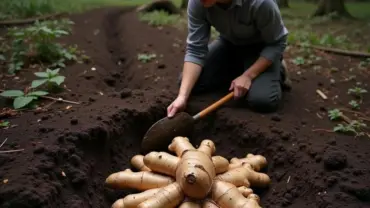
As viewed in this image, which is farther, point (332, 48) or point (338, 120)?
point (332, 48)

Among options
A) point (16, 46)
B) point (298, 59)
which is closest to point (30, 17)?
point (16, 46)

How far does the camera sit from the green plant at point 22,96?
274cm

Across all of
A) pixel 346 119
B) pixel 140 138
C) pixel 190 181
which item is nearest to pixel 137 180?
pixel 190 181

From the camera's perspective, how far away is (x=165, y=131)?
2.61 meters

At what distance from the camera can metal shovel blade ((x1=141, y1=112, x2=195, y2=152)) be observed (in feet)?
8.58

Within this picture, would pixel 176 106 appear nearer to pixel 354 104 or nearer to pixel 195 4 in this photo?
pixel 195 4

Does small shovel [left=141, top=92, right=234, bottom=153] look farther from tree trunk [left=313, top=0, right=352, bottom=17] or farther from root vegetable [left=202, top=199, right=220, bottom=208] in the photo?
tree trunk [left=313, top=0, right=352, bottom=17]

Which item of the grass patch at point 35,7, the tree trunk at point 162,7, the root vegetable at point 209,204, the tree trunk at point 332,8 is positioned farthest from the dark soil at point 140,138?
the tree trunk at point 162,7

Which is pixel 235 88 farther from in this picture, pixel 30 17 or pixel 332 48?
pixel 30 17

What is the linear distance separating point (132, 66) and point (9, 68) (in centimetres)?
118

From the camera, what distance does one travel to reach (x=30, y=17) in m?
6.18

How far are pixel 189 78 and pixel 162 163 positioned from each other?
3.01ft

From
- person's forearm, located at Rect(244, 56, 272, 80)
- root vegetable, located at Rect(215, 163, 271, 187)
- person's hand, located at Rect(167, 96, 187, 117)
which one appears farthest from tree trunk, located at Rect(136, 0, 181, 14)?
root vegetable, located at Rect(215, 163, 271, 187)

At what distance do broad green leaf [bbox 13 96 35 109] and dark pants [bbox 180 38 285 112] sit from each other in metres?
1.25
